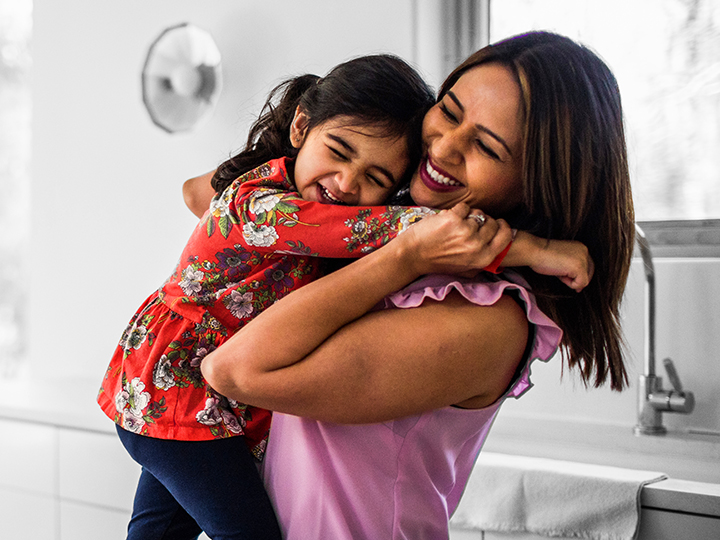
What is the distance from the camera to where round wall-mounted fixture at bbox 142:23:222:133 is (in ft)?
8.41

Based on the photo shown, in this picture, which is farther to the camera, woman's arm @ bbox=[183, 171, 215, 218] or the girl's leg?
woman's arm @ bbox=[183, 171, 215, 218]

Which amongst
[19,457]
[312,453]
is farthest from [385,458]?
[19,457]

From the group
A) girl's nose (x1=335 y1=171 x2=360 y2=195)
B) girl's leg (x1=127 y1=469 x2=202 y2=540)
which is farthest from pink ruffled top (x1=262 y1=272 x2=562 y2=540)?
girl's leg (x1=127 y1=469 x2=202 y2=540)

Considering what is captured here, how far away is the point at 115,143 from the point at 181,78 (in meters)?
0.42

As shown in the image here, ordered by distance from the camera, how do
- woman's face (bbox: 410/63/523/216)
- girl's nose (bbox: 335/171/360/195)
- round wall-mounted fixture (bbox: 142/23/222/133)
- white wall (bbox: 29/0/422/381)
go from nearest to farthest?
woman's face (bbox: 410/63/523/216) → girl's nose (bbox: 335/171/360/195) → white wall (bbox: 29/0/422/381) → round wall-mounted fixture (bbox: 142/23/222/133)

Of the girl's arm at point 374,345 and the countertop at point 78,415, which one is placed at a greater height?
the girl's arm at point 374,345

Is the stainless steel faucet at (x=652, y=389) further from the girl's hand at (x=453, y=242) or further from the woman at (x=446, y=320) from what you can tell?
the girl's hand at (x=453, y=242)

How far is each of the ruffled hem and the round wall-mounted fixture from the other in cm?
176

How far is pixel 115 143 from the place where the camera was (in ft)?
9.23

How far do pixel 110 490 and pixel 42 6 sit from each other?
6.70 ft

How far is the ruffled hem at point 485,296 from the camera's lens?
981mm

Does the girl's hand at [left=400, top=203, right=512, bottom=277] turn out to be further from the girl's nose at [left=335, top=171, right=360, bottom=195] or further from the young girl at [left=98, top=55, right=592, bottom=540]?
the girl's nose at [left=335, top=171, right=360, bottom=195]

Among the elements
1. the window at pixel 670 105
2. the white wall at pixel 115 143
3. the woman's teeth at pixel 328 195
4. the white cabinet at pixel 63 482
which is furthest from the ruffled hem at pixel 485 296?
the white wall at pixel 115 143

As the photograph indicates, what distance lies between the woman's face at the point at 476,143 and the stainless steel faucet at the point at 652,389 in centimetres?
83
